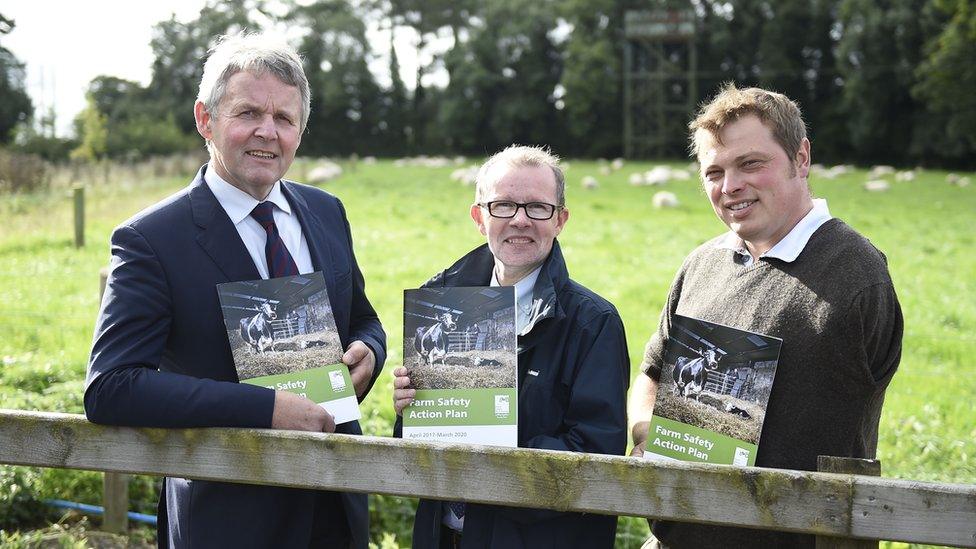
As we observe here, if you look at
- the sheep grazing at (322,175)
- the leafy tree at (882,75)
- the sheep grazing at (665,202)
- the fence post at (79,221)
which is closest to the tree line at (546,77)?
the leafy tree at (882,75)

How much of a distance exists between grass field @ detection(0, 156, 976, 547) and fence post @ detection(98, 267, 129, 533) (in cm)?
34

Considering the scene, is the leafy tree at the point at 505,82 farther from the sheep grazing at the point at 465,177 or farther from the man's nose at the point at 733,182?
the man's nose at the point at 733,182

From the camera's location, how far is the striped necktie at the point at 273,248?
2.92 metres

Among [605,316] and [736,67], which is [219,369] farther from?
[736,67]

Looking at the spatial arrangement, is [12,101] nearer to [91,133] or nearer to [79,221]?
[91,133]

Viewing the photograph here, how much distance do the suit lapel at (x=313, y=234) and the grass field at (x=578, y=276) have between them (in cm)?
264

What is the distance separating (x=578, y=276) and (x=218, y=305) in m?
9.92

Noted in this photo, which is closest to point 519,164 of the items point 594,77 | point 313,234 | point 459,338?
point 459,338

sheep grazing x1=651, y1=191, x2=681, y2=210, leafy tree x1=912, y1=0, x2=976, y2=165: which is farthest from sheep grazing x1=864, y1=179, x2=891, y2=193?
leafy tree x1=912, y1=0, x2=976, y2=165

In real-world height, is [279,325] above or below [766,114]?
below

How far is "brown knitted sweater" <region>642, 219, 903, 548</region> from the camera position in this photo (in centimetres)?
268

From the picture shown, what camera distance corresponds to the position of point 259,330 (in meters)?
2.75

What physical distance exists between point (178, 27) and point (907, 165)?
143 feet

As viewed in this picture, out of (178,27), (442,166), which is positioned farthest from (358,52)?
(442,166)
